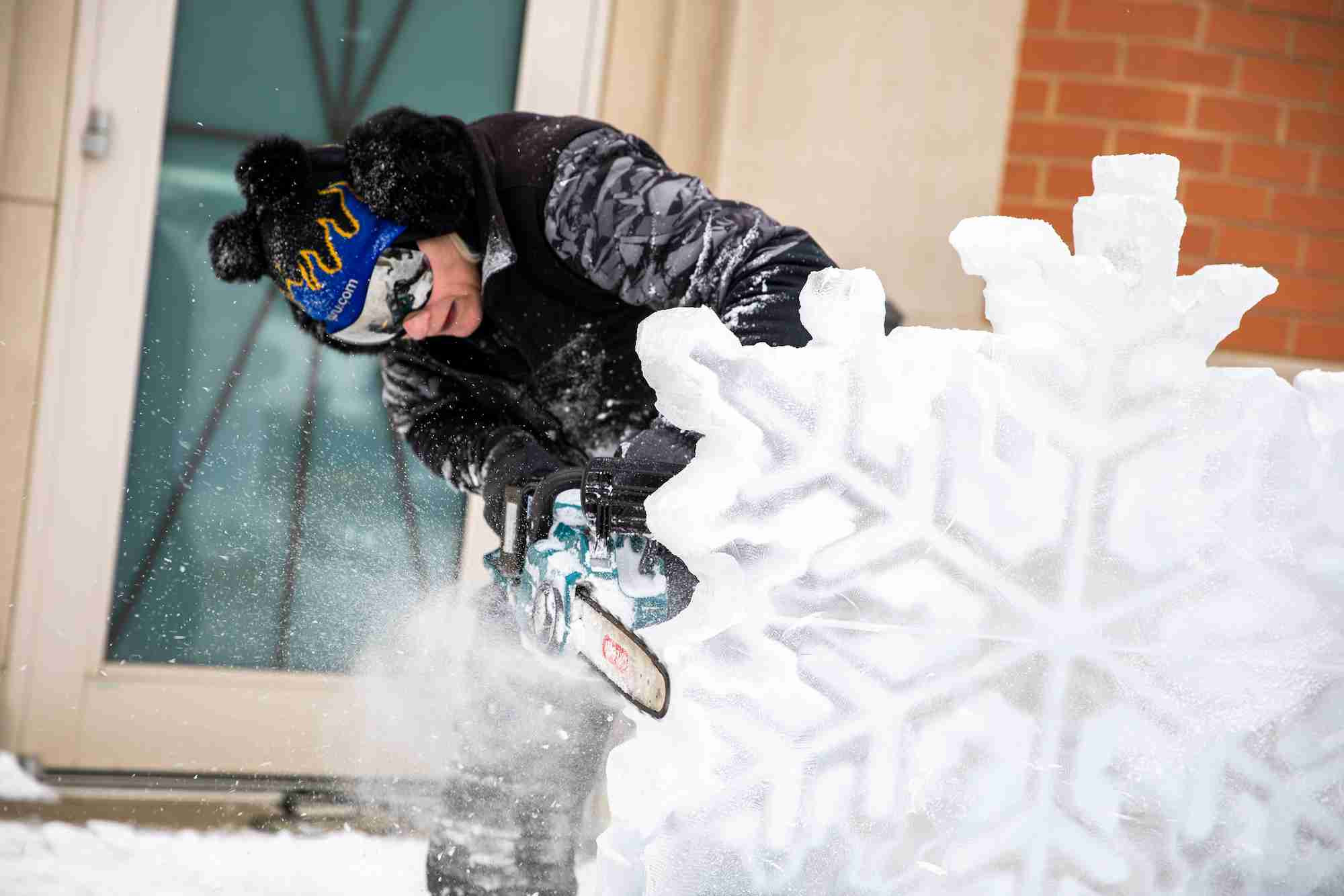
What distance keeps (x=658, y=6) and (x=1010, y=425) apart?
198 centimetres

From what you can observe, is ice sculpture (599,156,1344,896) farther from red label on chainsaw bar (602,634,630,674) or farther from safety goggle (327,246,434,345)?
safety goggle (327,246,434,345)

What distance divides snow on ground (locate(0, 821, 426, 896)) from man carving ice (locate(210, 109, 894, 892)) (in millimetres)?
292

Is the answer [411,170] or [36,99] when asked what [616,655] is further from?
[36,99]

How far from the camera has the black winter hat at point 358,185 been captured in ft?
5.12

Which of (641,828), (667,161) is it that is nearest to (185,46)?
(667,161)

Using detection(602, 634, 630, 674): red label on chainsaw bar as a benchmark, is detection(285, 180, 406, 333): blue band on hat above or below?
above

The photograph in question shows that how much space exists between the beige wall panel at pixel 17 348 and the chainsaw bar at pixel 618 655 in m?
1.79

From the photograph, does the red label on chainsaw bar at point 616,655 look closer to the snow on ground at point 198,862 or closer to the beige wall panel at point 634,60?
the snow on ground at point 198,862

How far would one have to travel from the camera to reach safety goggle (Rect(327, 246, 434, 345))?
1.63 m

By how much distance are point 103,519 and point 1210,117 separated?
8.81 ft

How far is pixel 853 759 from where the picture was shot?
96 centimetres

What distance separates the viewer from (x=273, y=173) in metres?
1.59

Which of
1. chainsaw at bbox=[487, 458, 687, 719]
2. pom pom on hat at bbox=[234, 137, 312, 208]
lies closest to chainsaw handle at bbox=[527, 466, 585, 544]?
chainsaw at bbox=[487, 458, 687, 719]

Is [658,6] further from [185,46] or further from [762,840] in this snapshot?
[762,840]
